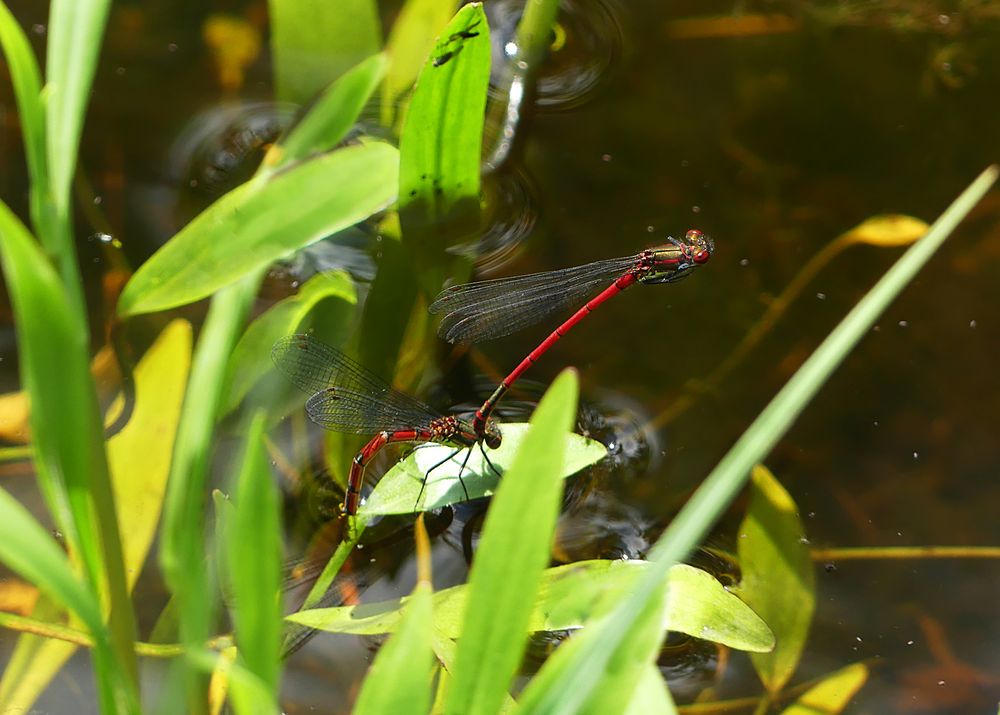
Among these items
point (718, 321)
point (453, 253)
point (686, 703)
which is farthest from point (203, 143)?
point (686, 703)

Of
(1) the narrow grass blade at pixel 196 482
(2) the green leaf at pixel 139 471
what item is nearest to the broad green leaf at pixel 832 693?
(1) the narrow grass blade at pixel 196 482

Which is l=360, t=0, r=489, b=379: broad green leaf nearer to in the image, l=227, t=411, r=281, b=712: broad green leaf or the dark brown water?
the dark brown water

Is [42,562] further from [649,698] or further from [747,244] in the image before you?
[747,244]

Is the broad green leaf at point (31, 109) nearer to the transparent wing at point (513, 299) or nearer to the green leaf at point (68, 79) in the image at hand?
the green leaf at point (68, 79)

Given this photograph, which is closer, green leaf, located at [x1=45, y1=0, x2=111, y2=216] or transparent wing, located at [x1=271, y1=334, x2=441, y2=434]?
green leaf, located at [x1=45, y1=0, x2=111, y2=216]

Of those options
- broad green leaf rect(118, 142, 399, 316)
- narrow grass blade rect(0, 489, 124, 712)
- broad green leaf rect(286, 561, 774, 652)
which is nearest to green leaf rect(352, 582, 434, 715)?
narrow grass blade rect(0, 489, 124, 712)

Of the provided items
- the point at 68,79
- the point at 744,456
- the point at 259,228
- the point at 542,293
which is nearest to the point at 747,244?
the point at 542,293
